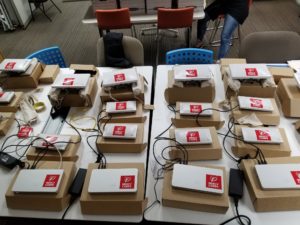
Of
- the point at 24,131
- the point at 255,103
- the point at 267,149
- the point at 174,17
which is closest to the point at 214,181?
the point at 267,149

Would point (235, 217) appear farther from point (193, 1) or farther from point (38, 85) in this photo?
point (193, 1)

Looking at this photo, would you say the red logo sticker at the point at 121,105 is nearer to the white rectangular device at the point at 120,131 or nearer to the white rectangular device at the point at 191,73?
the white rectangular device at the point at 120,131

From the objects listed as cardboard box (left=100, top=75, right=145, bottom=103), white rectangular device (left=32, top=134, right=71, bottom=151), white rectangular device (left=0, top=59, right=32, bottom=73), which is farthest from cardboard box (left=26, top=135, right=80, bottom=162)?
white rectangular device (left=0, top=59, right=32, bottom=73)

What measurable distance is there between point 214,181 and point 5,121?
1211 mm

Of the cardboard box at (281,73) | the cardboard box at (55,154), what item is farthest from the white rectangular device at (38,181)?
the cardboard box at (281,73)

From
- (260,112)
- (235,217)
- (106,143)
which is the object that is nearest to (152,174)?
(106,143)

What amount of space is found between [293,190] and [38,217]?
1.08 metres

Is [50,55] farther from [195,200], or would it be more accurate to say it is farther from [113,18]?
[195,200]

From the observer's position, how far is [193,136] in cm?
123

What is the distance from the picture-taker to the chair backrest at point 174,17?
8.12 feet

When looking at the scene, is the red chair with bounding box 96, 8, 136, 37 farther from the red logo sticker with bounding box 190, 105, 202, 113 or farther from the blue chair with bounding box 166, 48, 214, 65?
the red logo sticker with bounding box 190, 105, 202, 113

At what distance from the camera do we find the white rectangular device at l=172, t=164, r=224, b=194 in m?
1.04

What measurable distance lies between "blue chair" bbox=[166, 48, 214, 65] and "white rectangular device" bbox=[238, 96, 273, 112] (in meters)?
0.65

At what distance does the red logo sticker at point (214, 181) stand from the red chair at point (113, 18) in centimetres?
200
